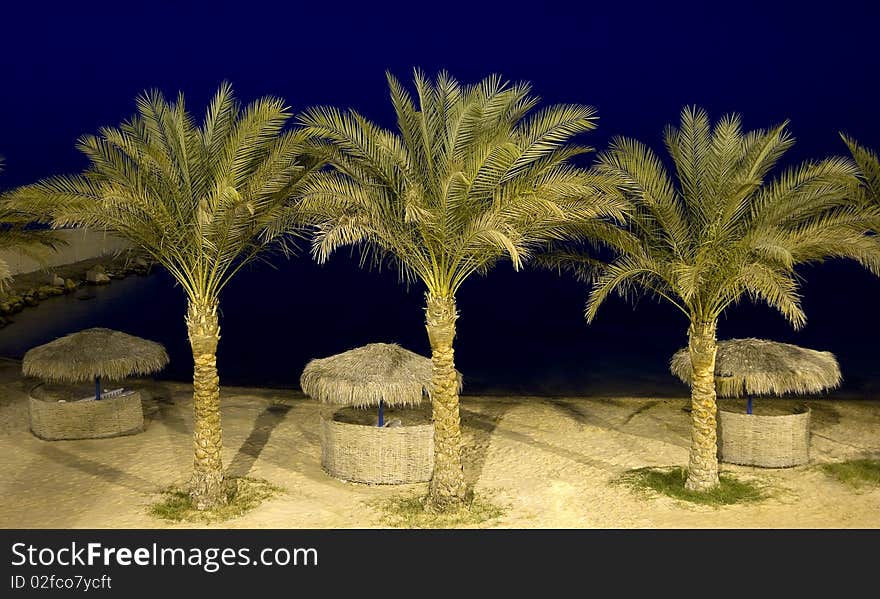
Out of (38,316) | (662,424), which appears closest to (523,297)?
(38,316)

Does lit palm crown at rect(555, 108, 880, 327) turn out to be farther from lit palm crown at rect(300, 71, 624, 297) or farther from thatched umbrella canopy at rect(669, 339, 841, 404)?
thatched umbrella canopy at rect(669, 339, 841, 404)

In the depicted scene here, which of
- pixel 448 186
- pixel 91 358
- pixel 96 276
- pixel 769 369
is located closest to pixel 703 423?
pixel 769 369

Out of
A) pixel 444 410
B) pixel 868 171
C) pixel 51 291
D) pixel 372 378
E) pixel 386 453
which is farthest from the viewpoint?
pixel 51 291

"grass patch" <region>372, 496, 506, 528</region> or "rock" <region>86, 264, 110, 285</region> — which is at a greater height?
"rock" <region>86, 264, 110, 285</region>

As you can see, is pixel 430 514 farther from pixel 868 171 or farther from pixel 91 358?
pixel 868 171

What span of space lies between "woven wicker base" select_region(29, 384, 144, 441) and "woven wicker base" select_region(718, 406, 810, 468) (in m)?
9.69

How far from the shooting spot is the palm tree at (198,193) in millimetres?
11875

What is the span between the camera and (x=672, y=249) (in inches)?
520

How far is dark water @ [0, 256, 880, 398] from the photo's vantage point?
2727cm

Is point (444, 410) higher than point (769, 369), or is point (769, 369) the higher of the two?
point (769, 369)

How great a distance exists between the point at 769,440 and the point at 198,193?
8809mm

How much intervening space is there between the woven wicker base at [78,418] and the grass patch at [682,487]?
26.9 feet

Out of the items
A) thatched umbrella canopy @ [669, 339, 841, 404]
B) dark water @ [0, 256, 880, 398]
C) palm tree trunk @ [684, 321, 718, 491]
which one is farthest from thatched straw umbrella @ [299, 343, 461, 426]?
dark water @ [0, 256, 880, 398]

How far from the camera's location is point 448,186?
1145 cm
